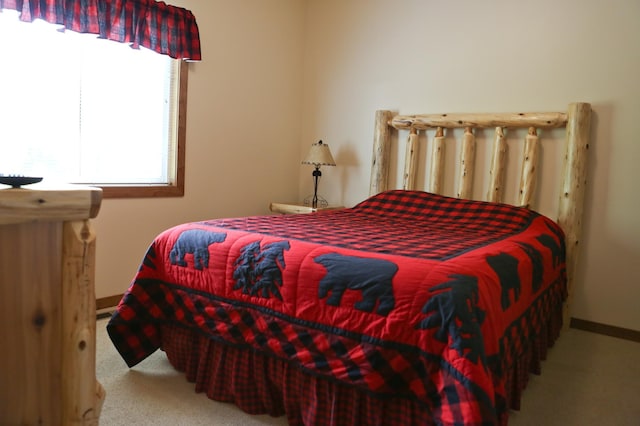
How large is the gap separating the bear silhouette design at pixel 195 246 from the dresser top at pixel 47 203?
0.94m

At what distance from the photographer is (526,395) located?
2.06 meters

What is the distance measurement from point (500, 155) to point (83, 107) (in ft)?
8.53

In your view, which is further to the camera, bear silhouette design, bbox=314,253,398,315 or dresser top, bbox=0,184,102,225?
→ bear silhouette design, bbox=314,253,398,315

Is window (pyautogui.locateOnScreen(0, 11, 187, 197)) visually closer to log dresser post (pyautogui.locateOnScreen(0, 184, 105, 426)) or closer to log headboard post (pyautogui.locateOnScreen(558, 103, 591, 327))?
log dresser post (pyautogui.locateOnScreen(0, 184, 105, 426))

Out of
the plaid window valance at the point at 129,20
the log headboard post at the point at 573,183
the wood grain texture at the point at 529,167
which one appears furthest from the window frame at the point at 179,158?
the log headboard post at the point at 573,183

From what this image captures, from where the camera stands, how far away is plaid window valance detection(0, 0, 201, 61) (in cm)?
251

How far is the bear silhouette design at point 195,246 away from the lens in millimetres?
1991

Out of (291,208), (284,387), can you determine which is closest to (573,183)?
(291,208)

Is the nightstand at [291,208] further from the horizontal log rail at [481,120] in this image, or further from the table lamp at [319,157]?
the horizontal log rail at [481,120]

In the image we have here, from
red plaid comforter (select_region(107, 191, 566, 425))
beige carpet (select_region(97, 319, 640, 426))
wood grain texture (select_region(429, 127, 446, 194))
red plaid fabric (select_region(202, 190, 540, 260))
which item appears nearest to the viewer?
red plaid comforter (select_region(107, 191, 566, 425))

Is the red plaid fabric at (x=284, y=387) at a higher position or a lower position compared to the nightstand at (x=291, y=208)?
lower

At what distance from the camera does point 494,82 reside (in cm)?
327

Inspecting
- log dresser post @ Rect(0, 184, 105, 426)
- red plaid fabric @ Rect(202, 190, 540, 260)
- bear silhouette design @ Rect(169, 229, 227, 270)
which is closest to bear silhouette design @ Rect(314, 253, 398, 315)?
red plaid fabric @ Rect(202, 190, 540, 260)

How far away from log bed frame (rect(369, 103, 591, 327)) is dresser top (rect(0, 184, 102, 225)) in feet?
8.94
